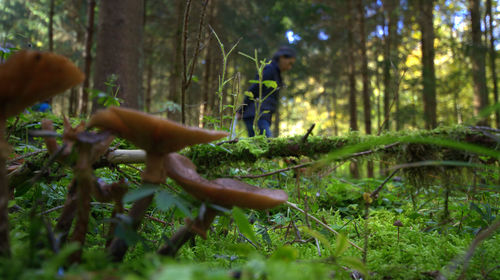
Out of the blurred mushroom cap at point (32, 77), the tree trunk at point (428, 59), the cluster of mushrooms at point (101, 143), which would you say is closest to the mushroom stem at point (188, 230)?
the cluster of mushrooms at point (101, 143)

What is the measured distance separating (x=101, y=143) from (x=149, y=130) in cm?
24

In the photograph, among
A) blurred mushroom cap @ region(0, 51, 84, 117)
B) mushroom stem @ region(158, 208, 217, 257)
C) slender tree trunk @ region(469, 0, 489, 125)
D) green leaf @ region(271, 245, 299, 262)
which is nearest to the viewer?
blurred mushroom cap @ region(0, 51, 84, 117)

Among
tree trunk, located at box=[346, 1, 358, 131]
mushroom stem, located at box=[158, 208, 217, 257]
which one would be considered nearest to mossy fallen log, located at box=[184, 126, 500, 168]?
mushroom stem, located at box=[158, 208, 217, 257]

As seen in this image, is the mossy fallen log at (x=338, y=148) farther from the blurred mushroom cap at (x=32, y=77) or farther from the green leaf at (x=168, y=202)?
the blurred mushroom cap at (x=32, y=77)

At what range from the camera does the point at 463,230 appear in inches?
81.3

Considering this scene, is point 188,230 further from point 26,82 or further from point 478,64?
point 478,64

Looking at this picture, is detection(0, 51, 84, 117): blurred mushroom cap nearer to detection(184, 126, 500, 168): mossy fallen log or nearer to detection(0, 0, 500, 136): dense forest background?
detection(184, 126, 500, 168): mossy fallen log

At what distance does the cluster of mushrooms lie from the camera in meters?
0.92

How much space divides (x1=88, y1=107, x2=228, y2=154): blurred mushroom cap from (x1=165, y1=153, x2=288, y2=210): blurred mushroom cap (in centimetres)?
8

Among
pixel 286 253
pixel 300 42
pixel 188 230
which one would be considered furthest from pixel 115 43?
pixel 300 42

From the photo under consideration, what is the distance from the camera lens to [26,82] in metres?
0.92

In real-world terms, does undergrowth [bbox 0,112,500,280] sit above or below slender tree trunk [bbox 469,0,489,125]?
below

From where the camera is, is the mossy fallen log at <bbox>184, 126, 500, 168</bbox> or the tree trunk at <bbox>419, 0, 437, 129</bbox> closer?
the mossy fallen log at <bbox>184, 126, 500, 168</bbox>

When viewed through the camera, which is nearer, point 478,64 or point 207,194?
point 207,194
